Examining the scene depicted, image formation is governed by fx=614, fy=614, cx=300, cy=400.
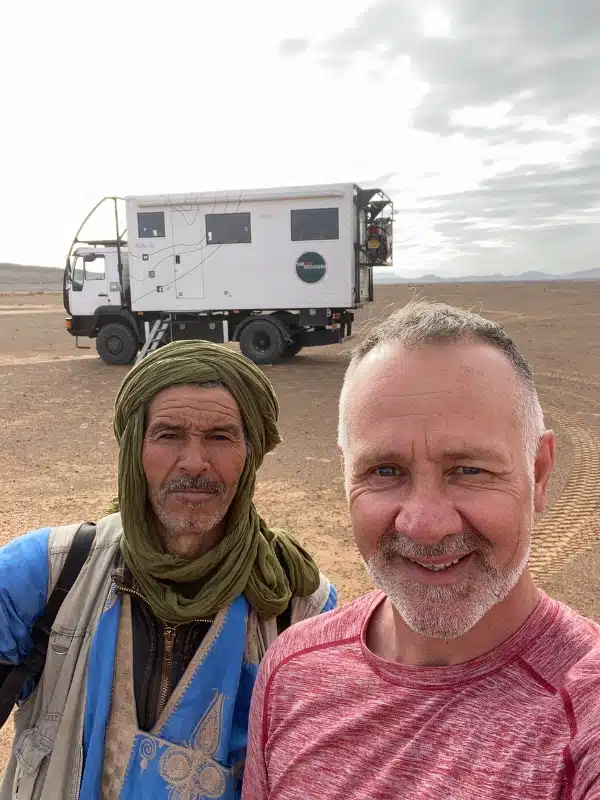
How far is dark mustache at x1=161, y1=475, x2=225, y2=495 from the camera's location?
164 centimetres

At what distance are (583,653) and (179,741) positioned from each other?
0.95 meters

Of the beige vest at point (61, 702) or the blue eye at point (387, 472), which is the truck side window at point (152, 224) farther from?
the blue eye at point (387, 472)

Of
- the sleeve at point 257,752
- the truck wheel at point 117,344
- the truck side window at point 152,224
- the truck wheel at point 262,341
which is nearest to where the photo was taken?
the sleeve at point 257,752

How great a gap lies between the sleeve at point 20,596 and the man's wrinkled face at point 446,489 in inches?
33.0

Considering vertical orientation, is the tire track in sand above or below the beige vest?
below

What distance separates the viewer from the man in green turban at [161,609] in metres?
1.42

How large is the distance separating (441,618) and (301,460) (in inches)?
223

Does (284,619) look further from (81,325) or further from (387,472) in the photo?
(81,325)

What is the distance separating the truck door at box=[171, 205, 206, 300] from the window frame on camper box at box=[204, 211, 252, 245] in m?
0.13

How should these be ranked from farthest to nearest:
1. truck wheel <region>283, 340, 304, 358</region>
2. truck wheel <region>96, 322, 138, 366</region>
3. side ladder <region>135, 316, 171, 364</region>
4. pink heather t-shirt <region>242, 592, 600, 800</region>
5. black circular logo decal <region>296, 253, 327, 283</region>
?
truck wheel <region>283, 340, 304, 358</region> < truck wheel <region>96, 322, 138, 366</region> < side ladder <region>135, 316, 171, 364</region> < black circular logo decal <region>296, 253, 327, 283</region> < pink heather t-shirt <region>242, 592, 600, 800</region>

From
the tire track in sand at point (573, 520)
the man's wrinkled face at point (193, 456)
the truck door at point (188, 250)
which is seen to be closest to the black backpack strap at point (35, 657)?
the man's wrinkled face at point (193, 456)

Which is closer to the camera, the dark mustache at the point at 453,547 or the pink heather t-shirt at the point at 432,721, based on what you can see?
the pink heather t-shirt at the point at 432,721

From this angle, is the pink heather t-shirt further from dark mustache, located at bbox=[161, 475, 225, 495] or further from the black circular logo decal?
the black circular logo decal

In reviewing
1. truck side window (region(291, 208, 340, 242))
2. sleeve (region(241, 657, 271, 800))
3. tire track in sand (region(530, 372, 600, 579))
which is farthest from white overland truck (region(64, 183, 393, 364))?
sleeve (region(241, 657, 271, 800))
